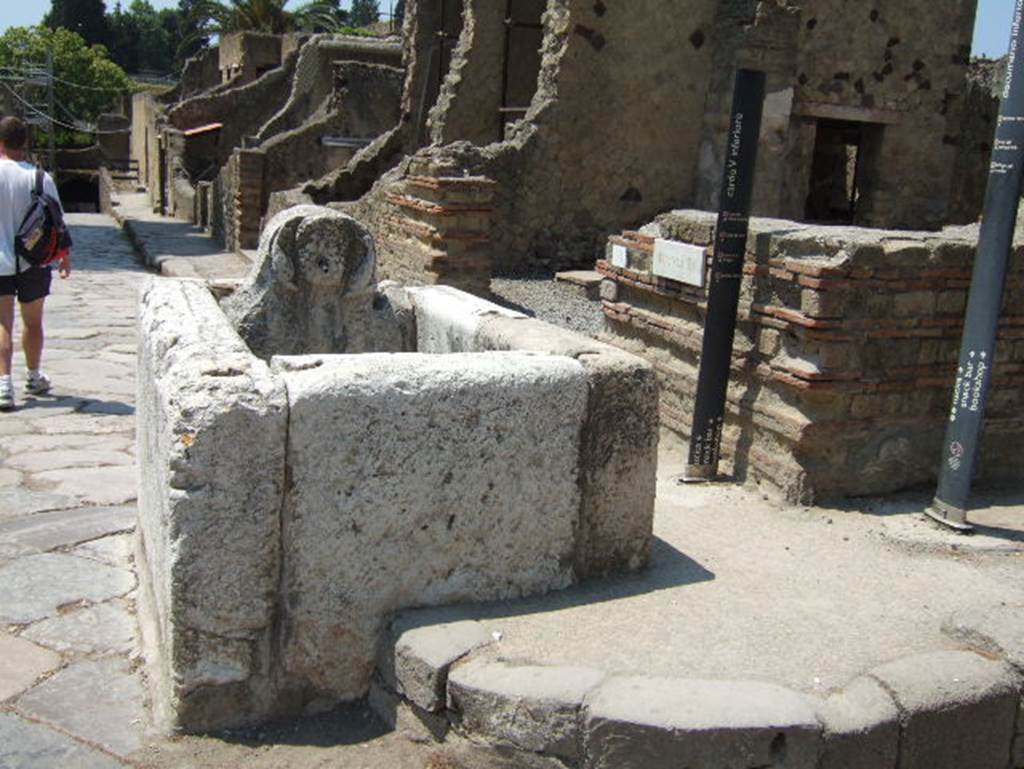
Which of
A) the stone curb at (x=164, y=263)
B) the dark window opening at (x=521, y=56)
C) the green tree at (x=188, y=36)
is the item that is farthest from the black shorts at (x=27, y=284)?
the green tree at (x=188, y=36)

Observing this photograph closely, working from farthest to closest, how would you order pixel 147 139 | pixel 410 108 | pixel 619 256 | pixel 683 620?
1. pixel 147 139
2. pixel 410 108
3. pixel 619 256
4. pixel 683 620

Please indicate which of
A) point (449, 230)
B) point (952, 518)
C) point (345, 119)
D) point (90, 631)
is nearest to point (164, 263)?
point (345, 119)

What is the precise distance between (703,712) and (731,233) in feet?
8.05

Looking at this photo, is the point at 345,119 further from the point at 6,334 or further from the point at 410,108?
the point at 6,334

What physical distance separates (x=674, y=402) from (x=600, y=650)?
256 centimetres

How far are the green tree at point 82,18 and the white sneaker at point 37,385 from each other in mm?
68488

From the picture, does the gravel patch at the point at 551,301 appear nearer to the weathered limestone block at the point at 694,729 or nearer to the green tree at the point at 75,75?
the weathered limestone block at the point at 694,729

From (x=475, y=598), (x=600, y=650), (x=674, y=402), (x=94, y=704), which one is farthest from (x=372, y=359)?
(x=674, y=402)

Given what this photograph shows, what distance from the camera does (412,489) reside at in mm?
2904

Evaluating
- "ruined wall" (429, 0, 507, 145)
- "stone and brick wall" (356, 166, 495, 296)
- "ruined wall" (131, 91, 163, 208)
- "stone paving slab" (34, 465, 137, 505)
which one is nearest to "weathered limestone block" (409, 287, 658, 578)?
"stone paving slab" (34, 465, 137, 505)

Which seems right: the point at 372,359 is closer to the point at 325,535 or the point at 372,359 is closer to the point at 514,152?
the point at 325,535

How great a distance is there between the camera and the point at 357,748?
2822 mm

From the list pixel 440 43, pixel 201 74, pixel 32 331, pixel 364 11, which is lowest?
pixel 32 331

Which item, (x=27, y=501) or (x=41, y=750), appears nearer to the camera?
(x=41, y=750)
